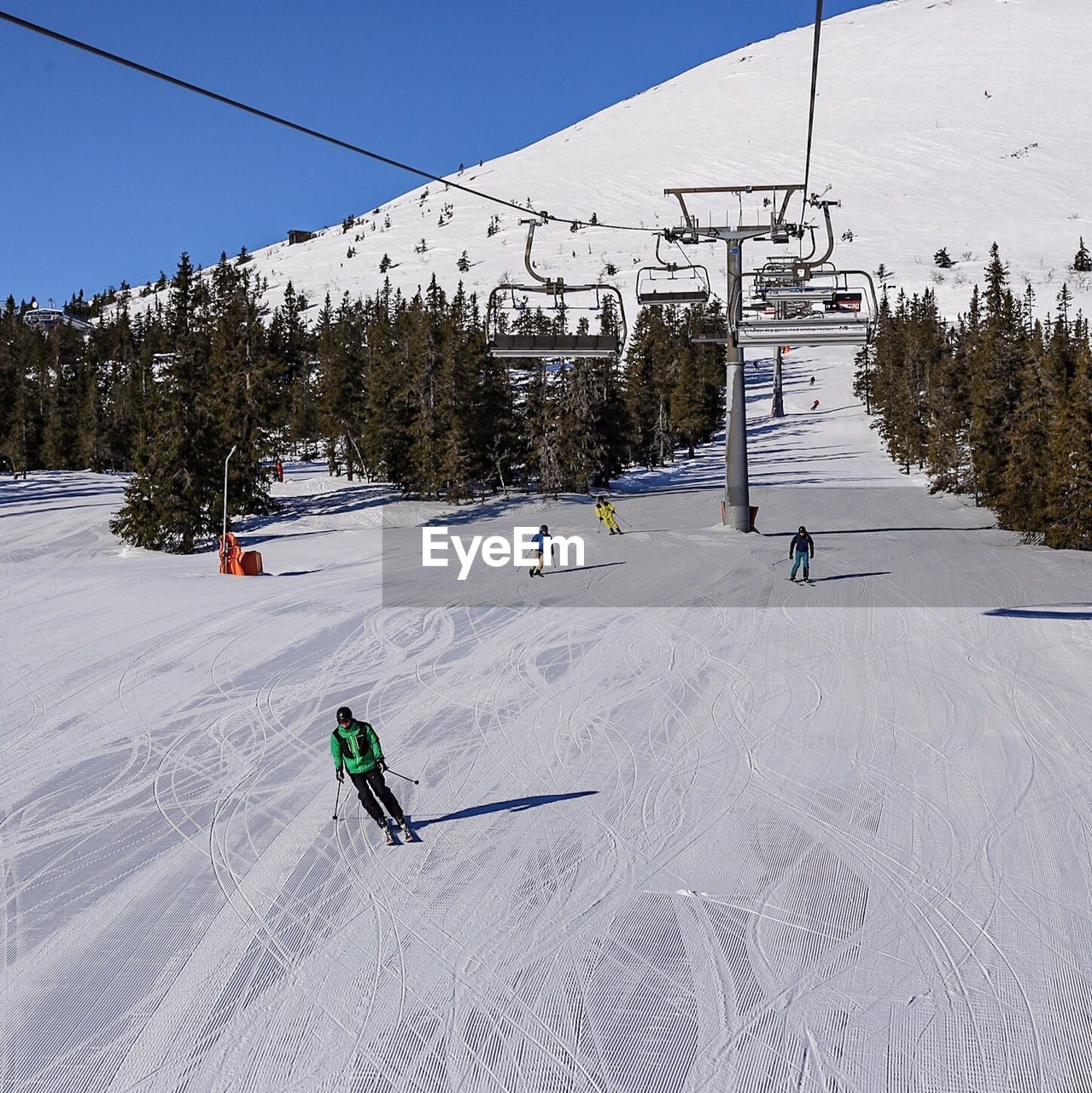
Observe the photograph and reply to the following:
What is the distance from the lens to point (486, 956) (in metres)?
7.41

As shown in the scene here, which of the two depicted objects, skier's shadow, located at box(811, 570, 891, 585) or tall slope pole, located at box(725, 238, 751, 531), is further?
tall slope pole, located at box(725, 238, 751, 531)

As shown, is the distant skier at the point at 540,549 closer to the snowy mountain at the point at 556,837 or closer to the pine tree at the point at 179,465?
the snowy mountain at the point at 556,837

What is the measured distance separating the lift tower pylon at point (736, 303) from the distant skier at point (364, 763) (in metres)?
16.6

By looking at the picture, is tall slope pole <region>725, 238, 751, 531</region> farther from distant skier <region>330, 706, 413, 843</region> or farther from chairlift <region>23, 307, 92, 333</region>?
chairlift <region>23, 307, 92, 333</region>

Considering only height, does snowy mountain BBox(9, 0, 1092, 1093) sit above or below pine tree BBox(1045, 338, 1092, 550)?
below

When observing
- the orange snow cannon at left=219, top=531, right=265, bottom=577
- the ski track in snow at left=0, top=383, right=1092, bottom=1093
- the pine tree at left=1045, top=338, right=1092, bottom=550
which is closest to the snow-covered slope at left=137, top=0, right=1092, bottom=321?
the pine tree at left=1045, top=338, right=1092, bottom=550

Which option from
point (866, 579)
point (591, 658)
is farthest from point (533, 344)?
point (866, 579)

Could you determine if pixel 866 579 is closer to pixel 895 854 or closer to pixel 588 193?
pixel 895 854

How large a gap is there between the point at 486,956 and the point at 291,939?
1.51 m

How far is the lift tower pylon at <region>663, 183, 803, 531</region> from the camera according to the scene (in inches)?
958

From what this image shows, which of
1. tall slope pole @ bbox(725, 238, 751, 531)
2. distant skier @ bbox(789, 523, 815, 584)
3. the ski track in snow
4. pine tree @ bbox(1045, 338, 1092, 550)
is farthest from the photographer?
tall slope pole @ bbox(725, 238, 751, 531)

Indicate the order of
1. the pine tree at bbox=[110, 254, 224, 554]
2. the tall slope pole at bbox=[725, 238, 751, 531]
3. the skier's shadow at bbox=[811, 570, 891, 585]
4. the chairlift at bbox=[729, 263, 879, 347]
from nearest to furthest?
the chairlift at bbox=[729, 263, 879, 347] → the skier's shadow at bbox=[811, 570, 891, 585] → the tall slope pole at bbox=[725, 238, 751, 531] → the pine tree at bbox=[110, 254, 224, 554]

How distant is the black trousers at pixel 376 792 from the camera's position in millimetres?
9227

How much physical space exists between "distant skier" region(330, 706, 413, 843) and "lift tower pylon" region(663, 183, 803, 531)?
1656 cm
